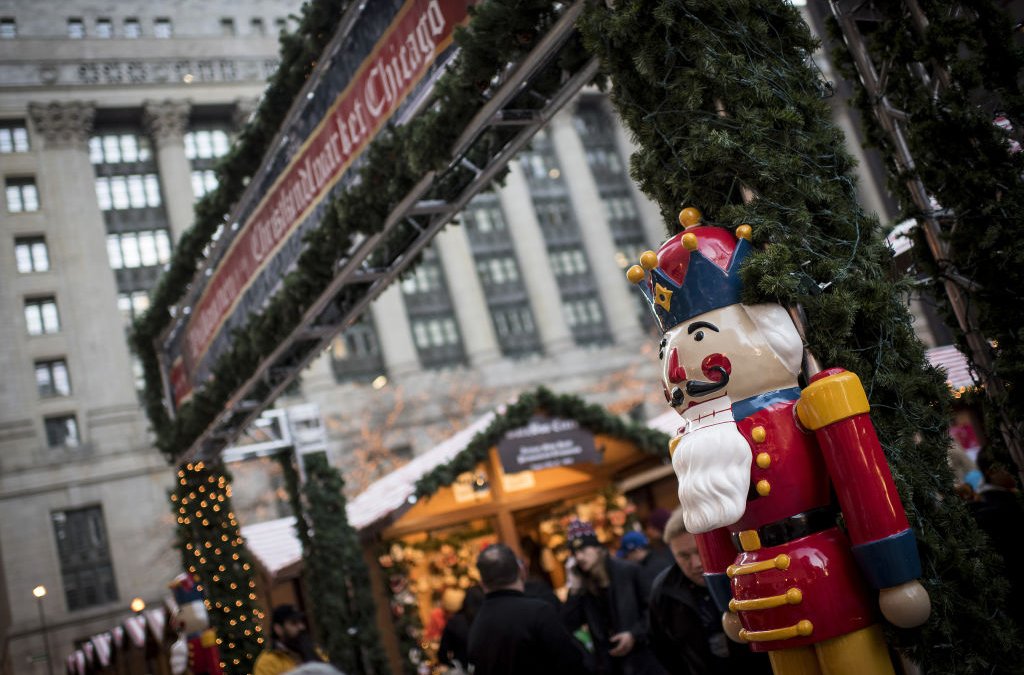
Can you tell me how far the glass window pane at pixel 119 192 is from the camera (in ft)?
131

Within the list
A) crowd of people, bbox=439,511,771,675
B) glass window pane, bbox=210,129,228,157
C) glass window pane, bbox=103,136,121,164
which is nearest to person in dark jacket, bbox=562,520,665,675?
crowd of people, bbox=439,511,771,675

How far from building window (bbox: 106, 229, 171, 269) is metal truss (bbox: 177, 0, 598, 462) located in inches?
1183

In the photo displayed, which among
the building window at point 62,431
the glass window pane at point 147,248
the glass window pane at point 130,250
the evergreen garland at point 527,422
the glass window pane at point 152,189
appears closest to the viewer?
the evergreen garland at point 527,422

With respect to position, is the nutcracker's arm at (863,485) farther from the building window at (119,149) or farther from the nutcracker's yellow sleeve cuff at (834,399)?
the building window at (119,149)

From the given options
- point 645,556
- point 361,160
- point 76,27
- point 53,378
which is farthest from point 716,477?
point 76,27

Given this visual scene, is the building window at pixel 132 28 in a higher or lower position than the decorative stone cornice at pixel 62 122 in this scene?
higher

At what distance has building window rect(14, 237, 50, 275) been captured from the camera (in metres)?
36.8

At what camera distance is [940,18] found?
434 centimetres

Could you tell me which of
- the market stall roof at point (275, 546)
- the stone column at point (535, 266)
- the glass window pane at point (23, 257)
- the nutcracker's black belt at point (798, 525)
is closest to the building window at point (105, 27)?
the glass window pane at point (23, 257)

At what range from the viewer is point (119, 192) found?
1581 inches

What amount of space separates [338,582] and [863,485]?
11242mm

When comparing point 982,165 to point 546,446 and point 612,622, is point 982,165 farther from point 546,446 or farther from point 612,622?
point 546,446

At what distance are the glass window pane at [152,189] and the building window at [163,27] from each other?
7.53m

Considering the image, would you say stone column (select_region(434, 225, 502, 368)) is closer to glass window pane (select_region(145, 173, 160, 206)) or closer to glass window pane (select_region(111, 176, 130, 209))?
glass window pane (select_region(145, 173, 160, 206))
